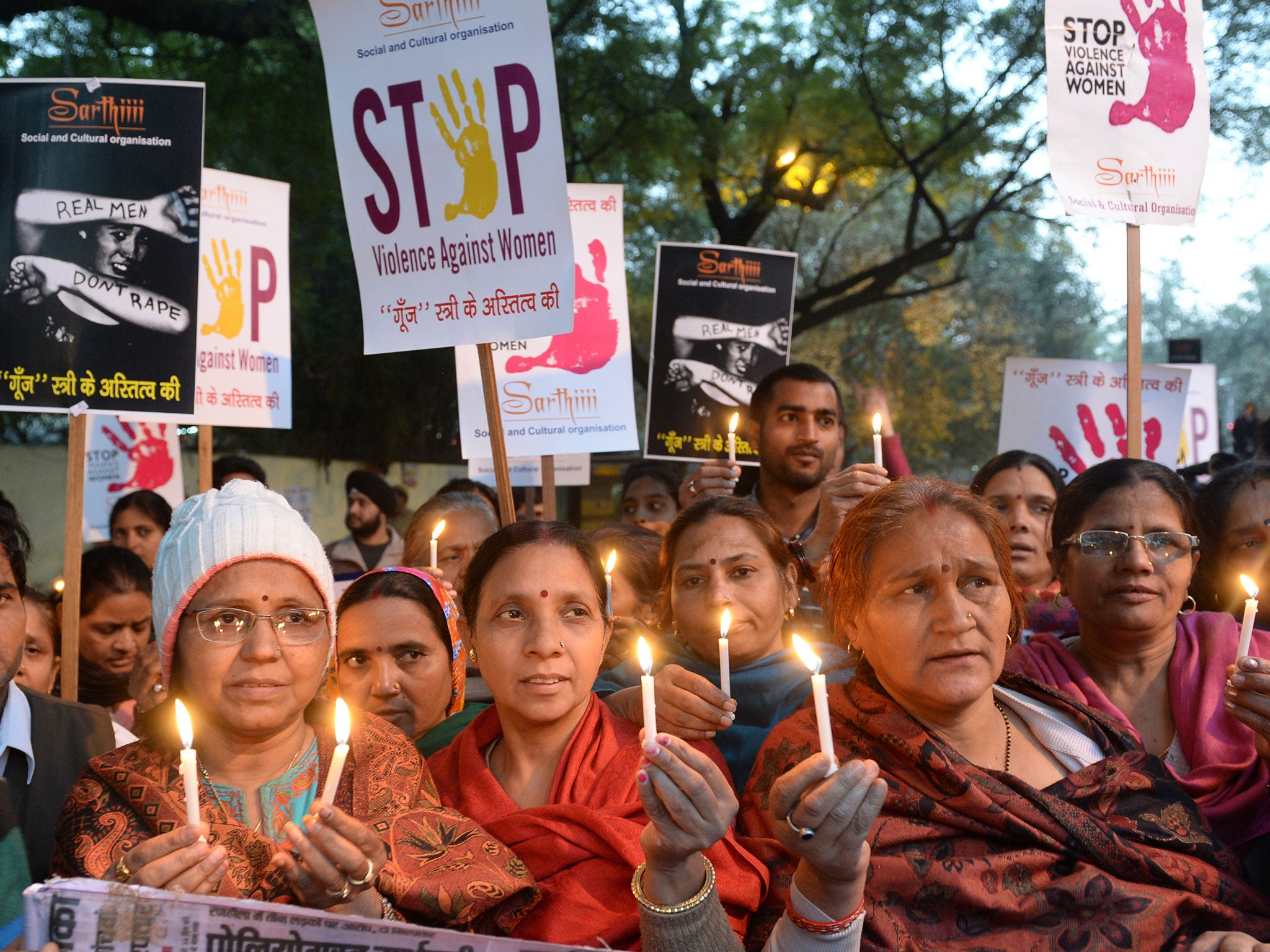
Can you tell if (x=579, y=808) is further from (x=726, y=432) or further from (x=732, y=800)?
(x=726, y=432)

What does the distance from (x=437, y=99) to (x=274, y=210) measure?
2.68 m

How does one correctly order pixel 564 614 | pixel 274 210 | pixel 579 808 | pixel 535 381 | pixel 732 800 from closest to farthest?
pixel 732 800 → pixel 579 808 → pixel 564 614 → pixel 535 381 → pixel 274 210

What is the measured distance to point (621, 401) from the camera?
19.6 ft

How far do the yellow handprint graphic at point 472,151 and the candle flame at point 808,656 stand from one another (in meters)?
2.70

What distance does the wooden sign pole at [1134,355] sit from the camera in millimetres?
4426

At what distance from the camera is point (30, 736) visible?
3.12m

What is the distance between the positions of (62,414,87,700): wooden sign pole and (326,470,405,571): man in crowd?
13.4 ft

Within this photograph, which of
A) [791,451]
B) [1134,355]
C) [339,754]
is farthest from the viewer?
[791,451]

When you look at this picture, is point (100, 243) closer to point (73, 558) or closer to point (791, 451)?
point (73, 558)

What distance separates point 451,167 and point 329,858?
2.97 metres

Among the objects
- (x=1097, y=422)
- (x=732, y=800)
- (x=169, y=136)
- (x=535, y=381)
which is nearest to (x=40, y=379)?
(x=169, y=136)

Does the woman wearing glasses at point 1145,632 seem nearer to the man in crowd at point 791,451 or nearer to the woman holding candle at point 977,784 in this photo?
the woman holding candle at point 977,784

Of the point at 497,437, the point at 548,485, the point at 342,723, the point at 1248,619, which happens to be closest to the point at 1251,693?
the point at 1248,619

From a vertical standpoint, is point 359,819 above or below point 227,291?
below
